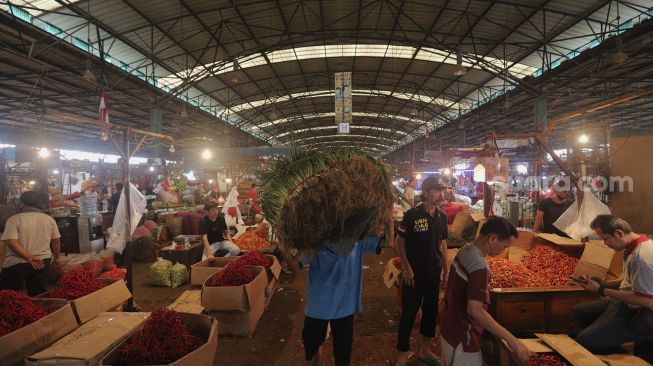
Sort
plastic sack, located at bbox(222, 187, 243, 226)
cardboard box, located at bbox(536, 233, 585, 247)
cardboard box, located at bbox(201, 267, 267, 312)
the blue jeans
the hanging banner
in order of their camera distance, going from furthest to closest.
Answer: the hanging banner → plastic sack, located at bbox(222, 187, 243, 226) → cardboard box, located at bbox(536, 233, 585, 247) → cardboard box, located at bbox(201, 267, 267, 312) → the blue jeans

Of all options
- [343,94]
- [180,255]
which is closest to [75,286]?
[180,255]

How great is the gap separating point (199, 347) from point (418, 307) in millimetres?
2124

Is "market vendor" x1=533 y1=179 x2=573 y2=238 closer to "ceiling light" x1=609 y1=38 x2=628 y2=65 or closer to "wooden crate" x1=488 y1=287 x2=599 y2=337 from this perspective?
"wooden crate" x1=488 y1=287 x2=599 y2=337

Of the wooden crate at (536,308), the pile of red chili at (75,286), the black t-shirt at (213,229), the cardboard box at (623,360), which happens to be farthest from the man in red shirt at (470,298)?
the black t-shirt at (213,229)

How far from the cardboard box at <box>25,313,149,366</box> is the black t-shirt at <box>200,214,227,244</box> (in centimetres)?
283

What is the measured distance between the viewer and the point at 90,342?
7.60 ft

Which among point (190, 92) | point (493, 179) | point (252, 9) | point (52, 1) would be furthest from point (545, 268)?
point (190, 92)

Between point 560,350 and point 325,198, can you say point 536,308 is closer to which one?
point 560,350

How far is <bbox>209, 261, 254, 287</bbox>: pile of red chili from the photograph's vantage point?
3.79 m

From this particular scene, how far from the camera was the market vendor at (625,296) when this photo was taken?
2400 mm

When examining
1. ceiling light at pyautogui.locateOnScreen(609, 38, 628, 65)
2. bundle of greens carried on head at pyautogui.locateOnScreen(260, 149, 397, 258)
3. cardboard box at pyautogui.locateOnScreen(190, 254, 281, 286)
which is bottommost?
cardboard box at pyautogui.locateOnScreen(190, 254, 281, 286)

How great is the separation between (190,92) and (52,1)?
792cm

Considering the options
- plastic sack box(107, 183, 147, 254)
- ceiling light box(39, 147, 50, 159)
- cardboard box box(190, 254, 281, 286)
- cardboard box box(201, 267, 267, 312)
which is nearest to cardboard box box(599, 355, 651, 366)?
cardboard box box(201, 267, 267, 312)

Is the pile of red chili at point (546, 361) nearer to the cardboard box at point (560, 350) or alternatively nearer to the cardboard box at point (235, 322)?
the cardboard box at point (560, 350)
